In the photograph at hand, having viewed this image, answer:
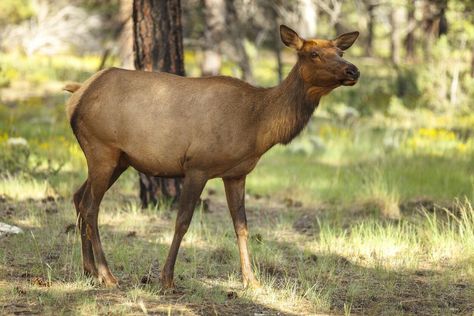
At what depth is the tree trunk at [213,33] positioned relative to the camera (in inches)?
643

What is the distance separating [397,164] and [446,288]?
564cm

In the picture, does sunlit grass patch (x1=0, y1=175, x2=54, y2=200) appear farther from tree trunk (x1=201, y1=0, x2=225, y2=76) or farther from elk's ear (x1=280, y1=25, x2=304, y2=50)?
tree trunk (x1=201, y1=0, x2=225, y2=76)

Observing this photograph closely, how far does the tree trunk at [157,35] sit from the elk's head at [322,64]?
10.9 feet

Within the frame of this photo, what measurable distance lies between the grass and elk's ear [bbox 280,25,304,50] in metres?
1.91

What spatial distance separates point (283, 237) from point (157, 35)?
2.85m

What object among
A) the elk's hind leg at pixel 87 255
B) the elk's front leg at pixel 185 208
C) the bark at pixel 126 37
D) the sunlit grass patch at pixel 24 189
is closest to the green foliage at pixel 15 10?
the bark at pixel 126 37

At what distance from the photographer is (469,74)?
59.1 feet

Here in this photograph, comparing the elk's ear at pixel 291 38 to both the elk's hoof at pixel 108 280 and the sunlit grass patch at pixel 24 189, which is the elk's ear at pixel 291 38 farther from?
the sunlit grass patch at pixel 24 189

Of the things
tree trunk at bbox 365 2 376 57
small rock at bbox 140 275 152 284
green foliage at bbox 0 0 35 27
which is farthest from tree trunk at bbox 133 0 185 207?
green foliage at bbox 0 0 35 27

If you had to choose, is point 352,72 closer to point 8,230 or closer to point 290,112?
point 290,112

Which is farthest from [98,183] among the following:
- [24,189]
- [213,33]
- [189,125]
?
[213,33]

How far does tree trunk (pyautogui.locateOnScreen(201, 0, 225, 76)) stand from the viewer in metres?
16.3

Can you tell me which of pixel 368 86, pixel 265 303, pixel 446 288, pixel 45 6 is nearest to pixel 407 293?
pixel 446 288

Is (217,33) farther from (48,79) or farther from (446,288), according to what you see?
(446,288)
